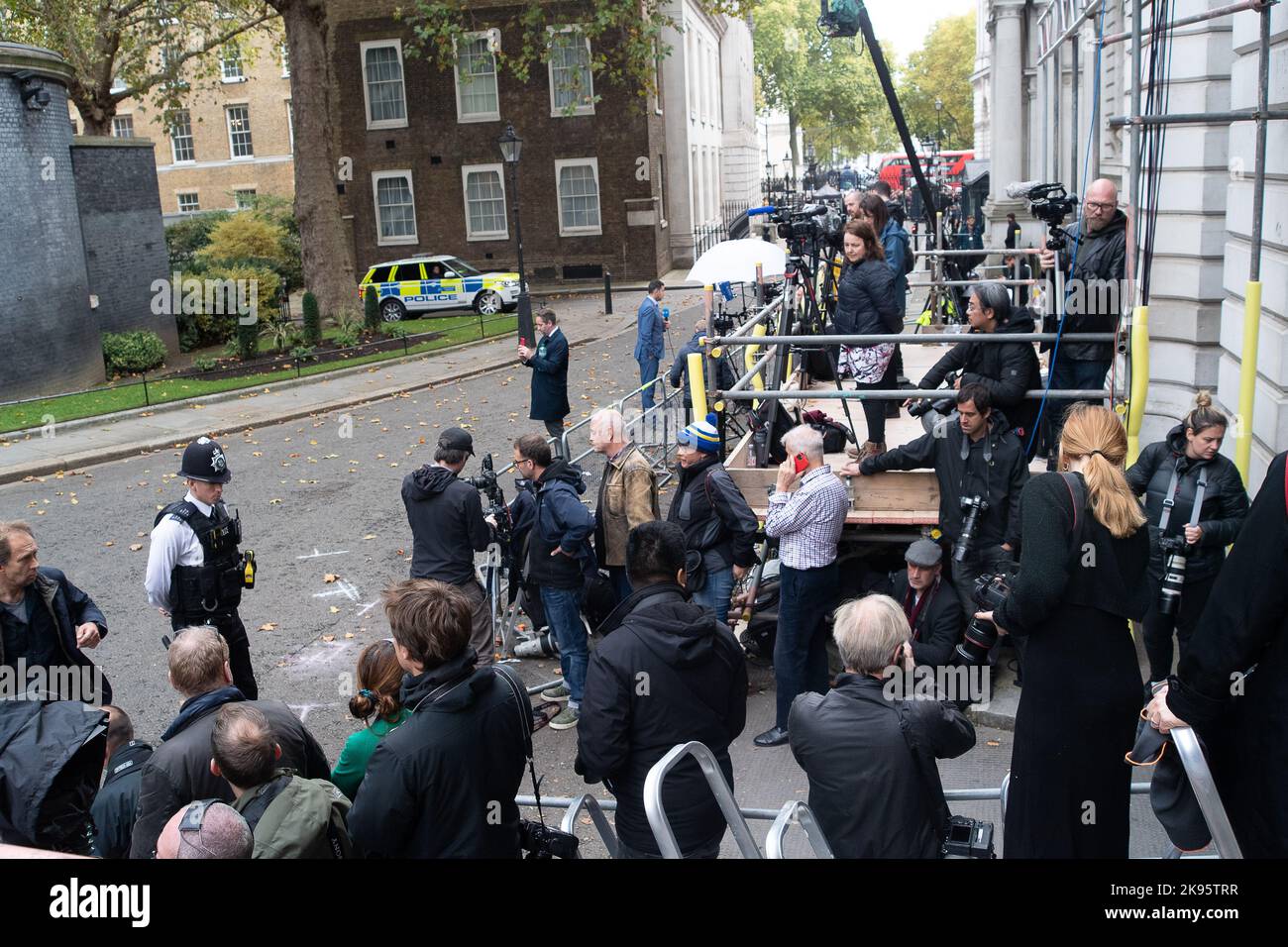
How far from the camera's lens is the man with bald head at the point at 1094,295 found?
8.48 meters

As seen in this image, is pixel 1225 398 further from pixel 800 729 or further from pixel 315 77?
pixel 315 77

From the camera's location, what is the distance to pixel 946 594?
762 centimetres

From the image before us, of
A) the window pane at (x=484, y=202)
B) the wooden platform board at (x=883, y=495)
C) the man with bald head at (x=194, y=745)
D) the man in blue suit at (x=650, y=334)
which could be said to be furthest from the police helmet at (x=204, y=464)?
the window pane at (x=484, y=202)

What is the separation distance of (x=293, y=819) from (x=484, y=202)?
3728cm

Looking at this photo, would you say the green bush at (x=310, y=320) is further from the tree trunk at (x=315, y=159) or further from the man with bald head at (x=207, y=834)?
the man with bald head at (x=207, y=834)

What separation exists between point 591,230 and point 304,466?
24.2 metres

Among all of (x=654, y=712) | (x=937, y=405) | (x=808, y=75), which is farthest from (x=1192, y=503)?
(x=808, y=75)

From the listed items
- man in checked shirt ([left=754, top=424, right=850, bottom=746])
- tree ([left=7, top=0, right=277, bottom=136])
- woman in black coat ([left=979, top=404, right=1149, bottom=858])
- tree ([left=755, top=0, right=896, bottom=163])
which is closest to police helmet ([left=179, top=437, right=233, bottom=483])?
man in checked shirt ([left=754, top=424, right=850, bottom=746])

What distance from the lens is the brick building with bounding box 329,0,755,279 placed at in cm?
3778

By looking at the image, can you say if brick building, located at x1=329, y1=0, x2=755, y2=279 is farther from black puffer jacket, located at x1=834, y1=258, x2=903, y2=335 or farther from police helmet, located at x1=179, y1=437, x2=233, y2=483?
police helmet, located at x1=179, y1=437, x2=233, y2=483

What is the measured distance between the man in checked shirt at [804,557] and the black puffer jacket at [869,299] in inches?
95.8
